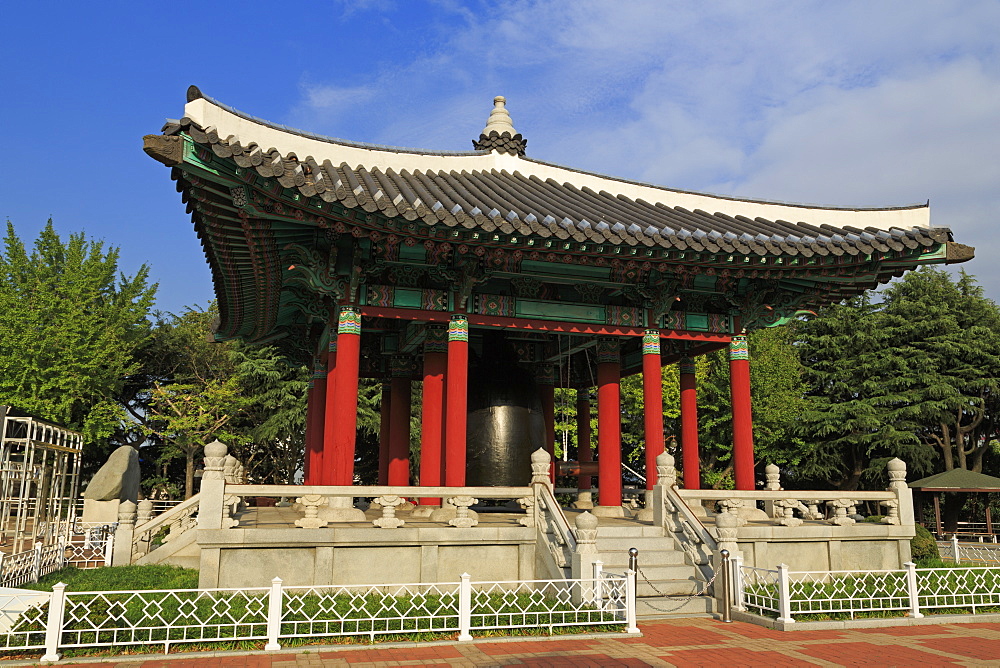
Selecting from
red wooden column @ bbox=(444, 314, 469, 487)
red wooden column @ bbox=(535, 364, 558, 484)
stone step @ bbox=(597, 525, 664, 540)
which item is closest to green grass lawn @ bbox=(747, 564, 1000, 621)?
stone step @ bbox=(597, 525, 664, 540)

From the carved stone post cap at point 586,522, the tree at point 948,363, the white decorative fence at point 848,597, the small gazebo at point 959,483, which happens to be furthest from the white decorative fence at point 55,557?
the tree at point 948,363

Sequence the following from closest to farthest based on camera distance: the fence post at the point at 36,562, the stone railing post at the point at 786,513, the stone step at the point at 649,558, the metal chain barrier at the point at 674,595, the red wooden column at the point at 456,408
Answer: the metal chain barrier at the point at 674,595
the stone step at the point at 649,558
the fence post at the point at 36,562
the red wooden column at the point at 456,408
the stone railing post at the point at 786,513

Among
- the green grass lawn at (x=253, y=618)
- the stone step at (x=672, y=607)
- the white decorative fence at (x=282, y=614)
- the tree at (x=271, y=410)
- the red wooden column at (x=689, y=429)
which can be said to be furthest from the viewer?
the tree at (x=271, y=410)

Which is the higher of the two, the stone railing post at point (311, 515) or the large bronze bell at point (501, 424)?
the large bronze bell at point (501, 424)

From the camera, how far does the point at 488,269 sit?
14508mm

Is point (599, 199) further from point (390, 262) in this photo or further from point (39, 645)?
point (39, 645)

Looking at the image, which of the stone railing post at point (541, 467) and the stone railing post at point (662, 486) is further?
the stone railing post at point (662, 486)

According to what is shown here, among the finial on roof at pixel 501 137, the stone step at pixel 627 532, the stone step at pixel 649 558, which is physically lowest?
the stone step at pixel 649 558

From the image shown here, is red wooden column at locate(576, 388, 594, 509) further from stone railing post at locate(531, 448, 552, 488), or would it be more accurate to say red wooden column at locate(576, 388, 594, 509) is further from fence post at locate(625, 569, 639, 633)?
fence post at locate(625, 569, 639, 633)

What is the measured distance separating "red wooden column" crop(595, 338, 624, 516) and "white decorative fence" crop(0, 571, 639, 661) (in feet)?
13.9

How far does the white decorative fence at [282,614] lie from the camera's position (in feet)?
28.7

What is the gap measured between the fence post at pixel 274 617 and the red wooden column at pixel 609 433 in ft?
26.8

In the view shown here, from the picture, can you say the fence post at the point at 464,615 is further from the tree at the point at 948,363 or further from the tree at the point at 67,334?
the tree at the point at 948,363

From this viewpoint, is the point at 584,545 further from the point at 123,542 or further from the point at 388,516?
the point at 123,542
